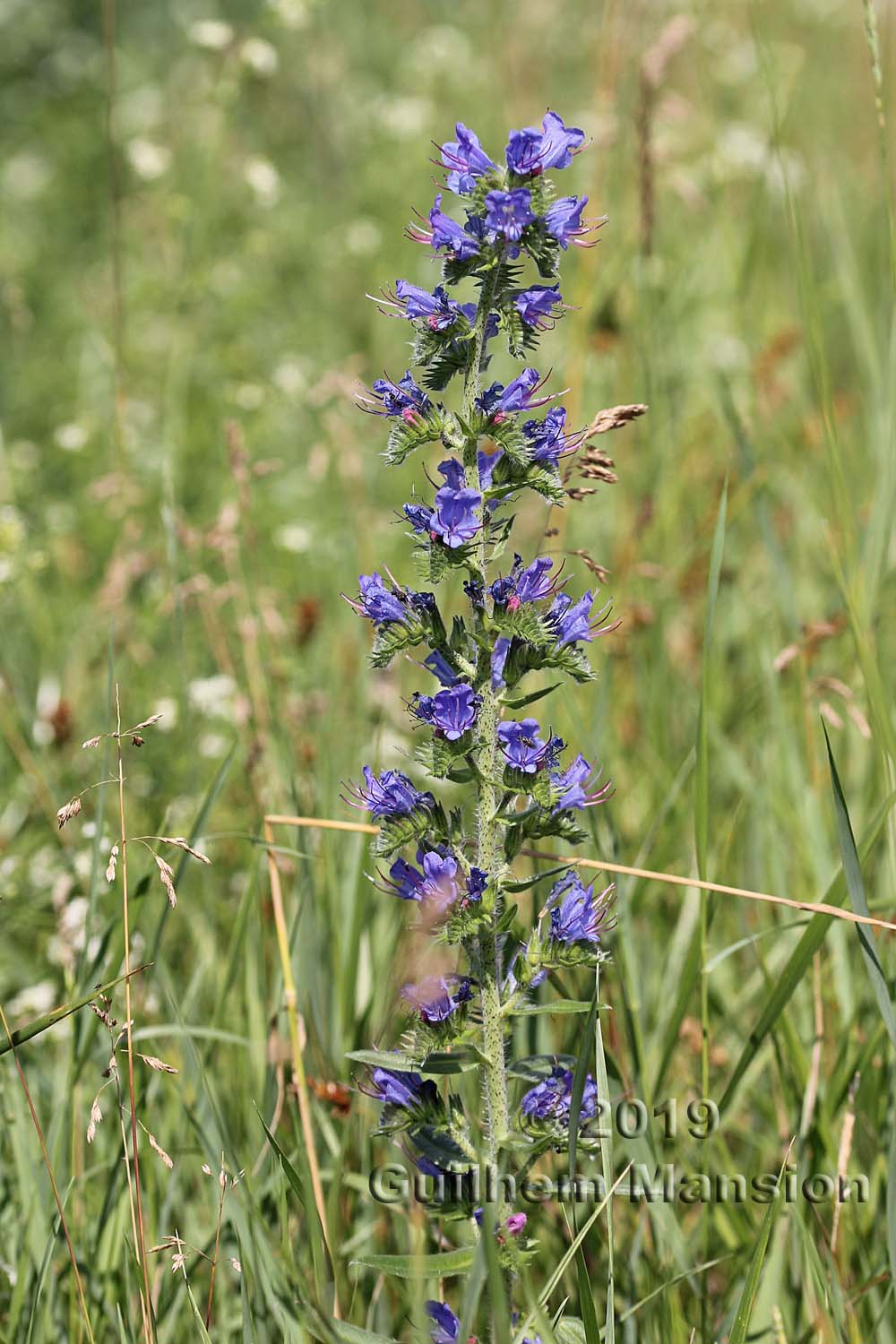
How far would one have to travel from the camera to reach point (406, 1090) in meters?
2.01

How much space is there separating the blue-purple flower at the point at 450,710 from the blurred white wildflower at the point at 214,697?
2.00 meters

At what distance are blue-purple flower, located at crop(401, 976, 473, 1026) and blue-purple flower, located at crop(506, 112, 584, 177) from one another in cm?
122

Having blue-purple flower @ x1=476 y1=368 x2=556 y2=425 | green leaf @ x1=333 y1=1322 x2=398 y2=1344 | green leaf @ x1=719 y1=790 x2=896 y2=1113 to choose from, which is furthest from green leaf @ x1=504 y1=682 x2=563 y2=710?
green leaf @ x1=333 y1=1322 x2=398 y2=1344

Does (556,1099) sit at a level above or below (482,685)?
below

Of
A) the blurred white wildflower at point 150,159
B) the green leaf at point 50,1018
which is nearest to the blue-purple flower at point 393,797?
the green leaf at point 50,1018

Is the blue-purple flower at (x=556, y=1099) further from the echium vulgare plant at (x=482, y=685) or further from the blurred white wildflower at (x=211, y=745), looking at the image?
the blurred white wildflower at (x=211, y=745)

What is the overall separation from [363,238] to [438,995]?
535 centimetres

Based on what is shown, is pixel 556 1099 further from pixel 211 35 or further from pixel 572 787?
pixel 211 35

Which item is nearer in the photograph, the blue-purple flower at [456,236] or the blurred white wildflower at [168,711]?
the blue-purple flower at [456,236]

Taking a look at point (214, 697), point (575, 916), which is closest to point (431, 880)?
point (575, 916)

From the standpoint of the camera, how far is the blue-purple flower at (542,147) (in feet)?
6.21

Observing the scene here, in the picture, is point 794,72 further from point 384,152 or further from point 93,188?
point 93,188

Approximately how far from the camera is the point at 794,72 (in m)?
5.49

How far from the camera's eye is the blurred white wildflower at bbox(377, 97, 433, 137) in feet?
22.1
